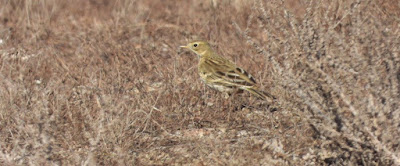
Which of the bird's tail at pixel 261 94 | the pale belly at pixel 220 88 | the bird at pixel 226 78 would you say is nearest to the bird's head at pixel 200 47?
the bird at pixel 226 78

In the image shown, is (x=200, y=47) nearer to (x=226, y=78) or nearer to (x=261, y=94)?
(x=226, y=78)

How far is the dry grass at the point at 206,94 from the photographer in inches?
158

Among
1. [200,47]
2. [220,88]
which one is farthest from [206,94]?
[200,47]

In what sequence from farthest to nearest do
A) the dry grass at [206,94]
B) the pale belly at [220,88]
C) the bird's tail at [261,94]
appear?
the pale belly at [220,88] < the bird's tail at [261,94] < the dry grass at [206,94]

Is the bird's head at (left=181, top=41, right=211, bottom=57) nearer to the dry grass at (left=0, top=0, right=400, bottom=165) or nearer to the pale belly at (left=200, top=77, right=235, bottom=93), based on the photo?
the dry grass at (left=0, top=0, right=400, bottom=165)

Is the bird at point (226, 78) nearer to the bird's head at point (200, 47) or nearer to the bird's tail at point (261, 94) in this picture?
the bird's tail at point (261, 94)

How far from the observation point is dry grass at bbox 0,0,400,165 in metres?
4.01

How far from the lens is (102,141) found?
15.6 ft

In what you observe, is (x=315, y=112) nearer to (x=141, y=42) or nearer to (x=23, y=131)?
(x=23, y=131)

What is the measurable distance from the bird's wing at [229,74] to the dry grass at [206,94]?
0.17m

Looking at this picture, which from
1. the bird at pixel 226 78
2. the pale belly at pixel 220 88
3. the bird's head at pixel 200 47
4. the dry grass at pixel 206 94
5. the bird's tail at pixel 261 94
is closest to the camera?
the dry grass at pixel 206 94

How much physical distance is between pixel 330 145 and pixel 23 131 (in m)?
2.08

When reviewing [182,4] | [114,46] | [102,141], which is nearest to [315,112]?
[102,141]

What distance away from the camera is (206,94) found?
5.86 meters
